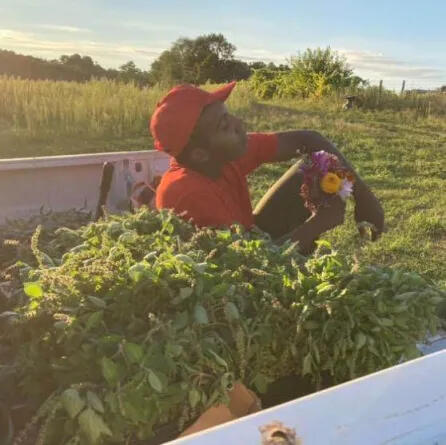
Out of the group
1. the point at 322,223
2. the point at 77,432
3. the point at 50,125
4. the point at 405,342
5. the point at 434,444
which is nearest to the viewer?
the point at 434,444

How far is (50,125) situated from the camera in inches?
406

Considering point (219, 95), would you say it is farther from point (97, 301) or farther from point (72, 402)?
point (72, 402)

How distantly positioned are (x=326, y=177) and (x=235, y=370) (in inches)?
45.4

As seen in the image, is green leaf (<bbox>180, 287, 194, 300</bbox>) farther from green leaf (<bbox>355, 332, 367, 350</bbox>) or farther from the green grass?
the green grass

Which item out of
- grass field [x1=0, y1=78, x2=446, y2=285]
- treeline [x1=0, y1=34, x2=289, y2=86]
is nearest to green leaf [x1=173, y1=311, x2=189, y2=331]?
grass field [x1=0, y1=78, x2=446, y2=285]

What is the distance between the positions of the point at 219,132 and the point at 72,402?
151cm

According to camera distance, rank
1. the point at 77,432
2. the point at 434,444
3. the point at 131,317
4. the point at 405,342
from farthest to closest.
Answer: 1. the point at 405,342
2. the point at 131,317
3. the point at 77,432
4. the point at 434,444

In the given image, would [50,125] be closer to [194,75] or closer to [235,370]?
[235,370]

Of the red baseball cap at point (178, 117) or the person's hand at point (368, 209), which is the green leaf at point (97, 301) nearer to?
the red baseball cap at point (178, 117)

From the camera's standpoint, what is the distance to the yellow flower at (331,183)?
2.53 meters

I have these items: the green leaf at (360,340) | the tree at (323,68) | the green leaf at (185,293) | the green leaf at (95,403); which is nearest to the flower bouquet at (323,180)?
the green leaf at (360,340)

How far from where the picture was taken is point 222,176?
2814 millimetres

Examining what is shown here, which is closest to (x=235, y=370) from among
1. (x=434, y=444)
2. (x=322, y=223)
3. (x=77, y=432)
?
(x=77, y=432)

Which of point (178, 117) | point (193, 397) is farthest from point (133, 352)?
point (178, 117)
